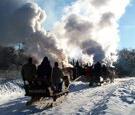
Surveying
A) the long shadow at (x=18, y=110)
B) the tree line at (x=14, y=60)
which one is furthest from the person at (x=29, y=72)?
the tree line at (x=14, y=60)

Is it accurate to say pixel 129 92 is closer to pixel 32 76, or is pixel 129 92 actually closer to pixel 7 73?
pixel 32 76

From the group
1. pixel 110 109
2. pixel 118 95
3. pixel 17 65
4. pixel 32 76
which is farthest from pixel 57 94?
pixel 17 65

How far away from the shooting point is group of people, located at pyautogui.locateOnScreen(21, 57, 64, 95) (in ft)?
69.8

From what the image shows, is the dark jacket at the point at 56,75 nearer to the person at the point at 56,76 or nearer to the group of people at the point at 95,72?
the person at the point at 56,76

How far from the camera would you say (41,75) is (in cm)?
2150

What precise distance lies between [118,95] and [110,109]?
17.1ft

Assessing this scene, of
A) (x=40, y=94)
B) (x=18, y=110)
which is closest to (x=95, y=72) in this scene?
(x=40, y=94)

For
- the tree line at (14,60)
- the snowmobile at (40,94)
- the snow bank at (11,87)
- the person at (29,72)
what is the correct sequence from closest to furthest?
the snowmobile at (40,94) → the person at (29,72) → the snow bank at (11,87) → the tree line at (14,60)

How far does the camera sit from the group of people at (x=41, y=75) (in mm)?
21281

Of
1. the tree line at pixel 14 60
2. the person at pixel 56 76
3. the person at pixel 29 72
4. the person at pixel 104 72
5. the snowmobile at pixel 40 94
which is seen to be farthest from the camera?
the tree line at pixel 14 60

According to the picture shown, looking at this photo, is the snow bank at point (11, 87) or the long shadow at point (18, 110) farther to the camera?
the snow bank at point (11, 87)

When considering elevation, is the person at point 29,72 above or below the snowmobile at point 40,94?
above

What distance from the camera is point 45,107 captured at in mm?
19734

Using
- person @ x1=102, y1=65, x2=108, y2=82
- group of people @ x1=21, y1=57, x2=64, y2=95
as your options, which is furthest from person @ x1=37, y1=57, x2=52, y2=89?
person @ x1=102, y1=65, x2=108, y2=82
